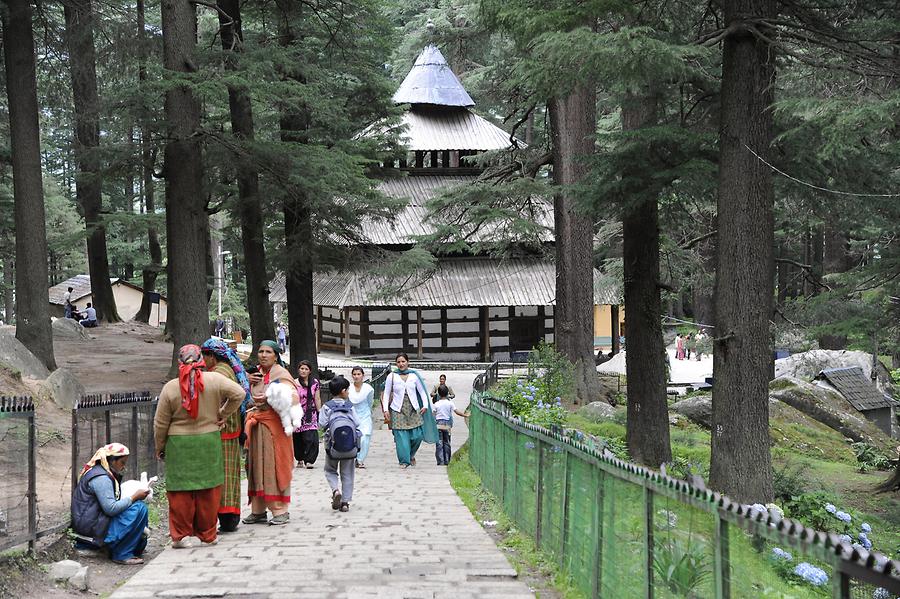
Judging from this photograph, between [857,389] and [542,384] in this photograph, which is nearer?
[542,384]

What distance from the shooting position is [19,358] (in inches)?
665

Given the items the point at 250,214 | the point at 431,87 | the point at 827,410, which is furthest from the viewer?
the point at 431,87

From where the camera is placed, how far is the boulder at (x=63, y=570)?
7008 mm

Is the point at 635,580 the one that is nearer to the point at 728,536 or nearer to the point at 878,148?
the point at 728,536

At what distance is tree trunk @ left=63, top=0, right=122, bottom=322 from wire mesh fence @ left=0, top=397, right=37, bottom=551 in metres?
12.1

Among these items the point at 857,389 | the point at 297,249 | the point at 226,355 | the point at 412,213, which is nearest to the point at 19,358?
the point at 297,249

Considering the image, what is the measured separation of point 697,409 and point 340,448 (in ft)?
50.9

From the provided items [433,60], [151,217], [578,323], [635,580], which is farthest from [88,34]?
[433,60]

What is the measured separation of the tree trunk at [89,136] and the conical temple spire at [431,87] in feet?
45.7

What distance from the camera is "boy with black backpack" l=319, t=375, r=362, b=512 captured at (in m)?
10.6

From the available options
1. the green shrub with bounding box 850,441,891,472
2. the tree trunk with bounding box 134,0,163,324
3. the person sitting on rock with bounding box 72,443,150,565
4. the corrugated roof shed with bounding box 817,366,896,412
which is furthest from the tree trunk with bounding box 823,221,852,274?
the person sitting on rock with bounding box 72,443,150,565

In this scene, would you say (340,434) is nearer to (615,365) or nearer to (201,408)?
(201,408)

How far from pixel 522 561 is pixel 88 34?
17717 millimetres

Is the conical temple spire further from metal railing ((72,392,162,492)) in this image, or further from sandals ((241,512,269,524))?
sandals ((241,512,269,524))
